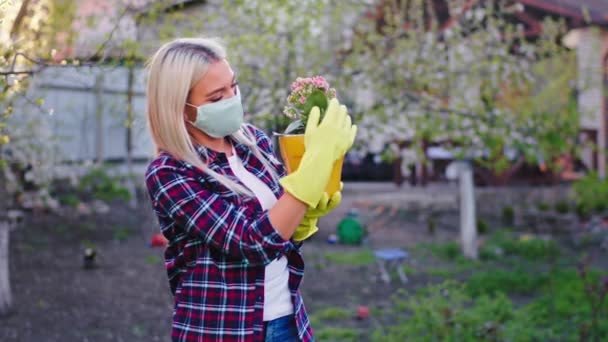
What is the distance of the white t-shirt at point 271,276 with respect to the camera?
6.65 ft

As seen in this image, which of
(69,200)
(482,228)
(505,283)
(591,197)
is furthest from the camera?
(69,200)

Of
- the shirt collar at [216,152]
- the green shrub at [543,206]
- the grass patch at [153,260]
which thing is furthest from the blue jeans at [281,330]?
the green shrub at [543,206]

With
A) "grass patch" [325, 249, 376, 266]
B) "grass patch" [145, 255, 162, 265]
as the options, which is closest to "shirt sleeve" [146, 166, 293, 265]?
"grass patch" [145, 255, 162, 265]

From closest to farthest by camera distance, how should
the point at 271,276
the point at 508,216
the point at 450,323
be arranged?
the point at 271,276
the point at 450,323
the point at 508,216

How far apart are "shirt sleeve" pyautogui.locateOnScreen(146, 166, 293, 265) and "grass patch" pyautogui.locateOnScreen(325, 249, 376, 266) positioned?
19.2 feet

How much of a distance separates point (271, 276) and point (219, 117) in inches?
18.8

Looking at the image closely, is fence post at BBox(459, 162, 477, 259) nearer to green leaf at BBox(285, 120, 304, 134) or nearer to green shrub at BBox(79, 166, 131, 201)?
green shrub at BBox(79, 166, 131, 201)

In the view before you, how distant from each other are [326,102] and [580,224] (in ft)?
27.9

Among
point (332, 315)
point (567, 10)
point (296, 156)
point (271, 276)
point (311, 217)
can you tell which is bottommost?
point (332, 315)

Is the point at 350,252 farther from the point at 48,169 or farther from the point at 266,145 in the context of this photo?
the point at 266,145

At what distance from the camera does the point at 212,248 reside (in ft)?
6.38

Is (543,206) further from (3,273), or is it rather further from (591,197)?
(3,273)

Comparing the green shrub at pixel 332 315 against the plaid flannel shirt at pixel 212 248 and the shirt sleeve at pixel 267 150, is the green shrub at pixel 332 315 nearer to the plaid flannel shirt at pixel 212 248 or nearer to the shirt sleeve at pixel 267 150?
the shirt sleeve at pixel 267 150


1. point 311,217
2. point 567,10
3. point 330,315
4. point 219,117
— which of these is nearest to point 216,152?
point 219,117
